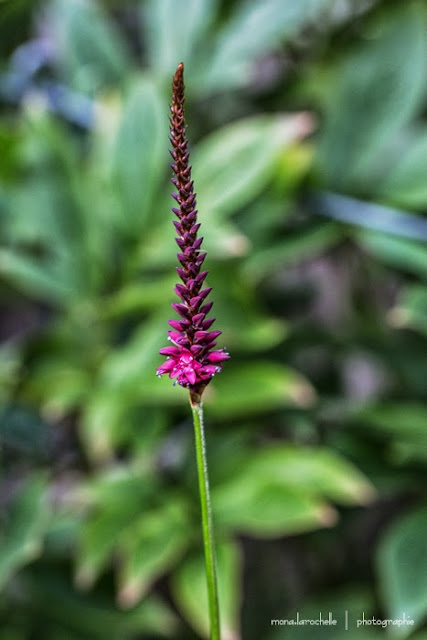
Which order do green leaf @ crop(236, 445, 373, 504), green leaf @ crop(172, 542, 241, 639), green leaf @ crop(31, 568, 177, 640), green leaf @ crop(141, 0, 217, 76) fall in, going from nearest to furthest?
green leaf @ crop(172, 542, 241, 639), green leaf @ crop(236, 445, 373, 504), green leaf @ crop(31, 568, 177, 640), green leaf @ crop(141, 0, 217, 76)

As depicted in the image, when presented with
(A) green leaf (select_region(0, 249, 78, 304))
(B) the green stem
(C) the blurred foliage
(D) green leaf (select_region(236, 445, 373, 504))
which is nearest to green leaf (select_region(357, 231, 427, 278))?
(C) the blurred foliage

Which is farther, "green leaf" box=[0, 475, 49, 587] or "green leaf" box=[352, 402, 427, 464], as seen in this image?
"green leaf" box=[352, 402, 427, 464]

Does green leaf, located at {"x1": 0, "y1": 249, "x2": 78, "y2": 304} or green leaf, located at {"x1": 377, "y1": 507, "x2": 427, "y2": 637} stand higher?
green leaf, located at {"x1": 0, "y1": 249, "x2": 78, "y2": 304}

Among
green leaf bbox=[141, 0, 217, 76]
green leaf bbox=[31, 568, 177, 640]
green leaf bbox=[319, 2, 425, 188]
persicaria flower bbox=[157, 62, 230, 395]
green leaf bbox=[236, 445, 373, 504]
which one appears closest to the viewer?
persicaria flower bbox=[157, 62, 230, 395]

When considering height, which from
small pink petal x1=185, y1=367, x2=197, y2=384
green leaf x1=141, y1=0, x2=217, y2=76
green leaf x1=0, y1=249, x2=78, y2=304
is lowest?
small pink petal x1=185, y1=367, x2=197, y2=384

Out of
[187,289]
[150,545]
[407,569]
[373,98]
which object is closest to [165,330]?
[150,545]

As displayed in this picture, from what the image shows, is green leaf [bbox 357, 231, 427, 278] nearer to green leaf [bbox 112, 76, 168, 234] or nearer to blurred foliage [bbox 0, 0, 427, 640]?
blurred foliage [bbox 0, 0, 427, 640]

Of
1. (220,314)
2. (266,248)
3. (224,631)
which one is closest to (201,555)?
(224,631)

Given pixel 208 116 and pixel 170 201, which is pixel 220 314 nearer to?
pixel 170 201
